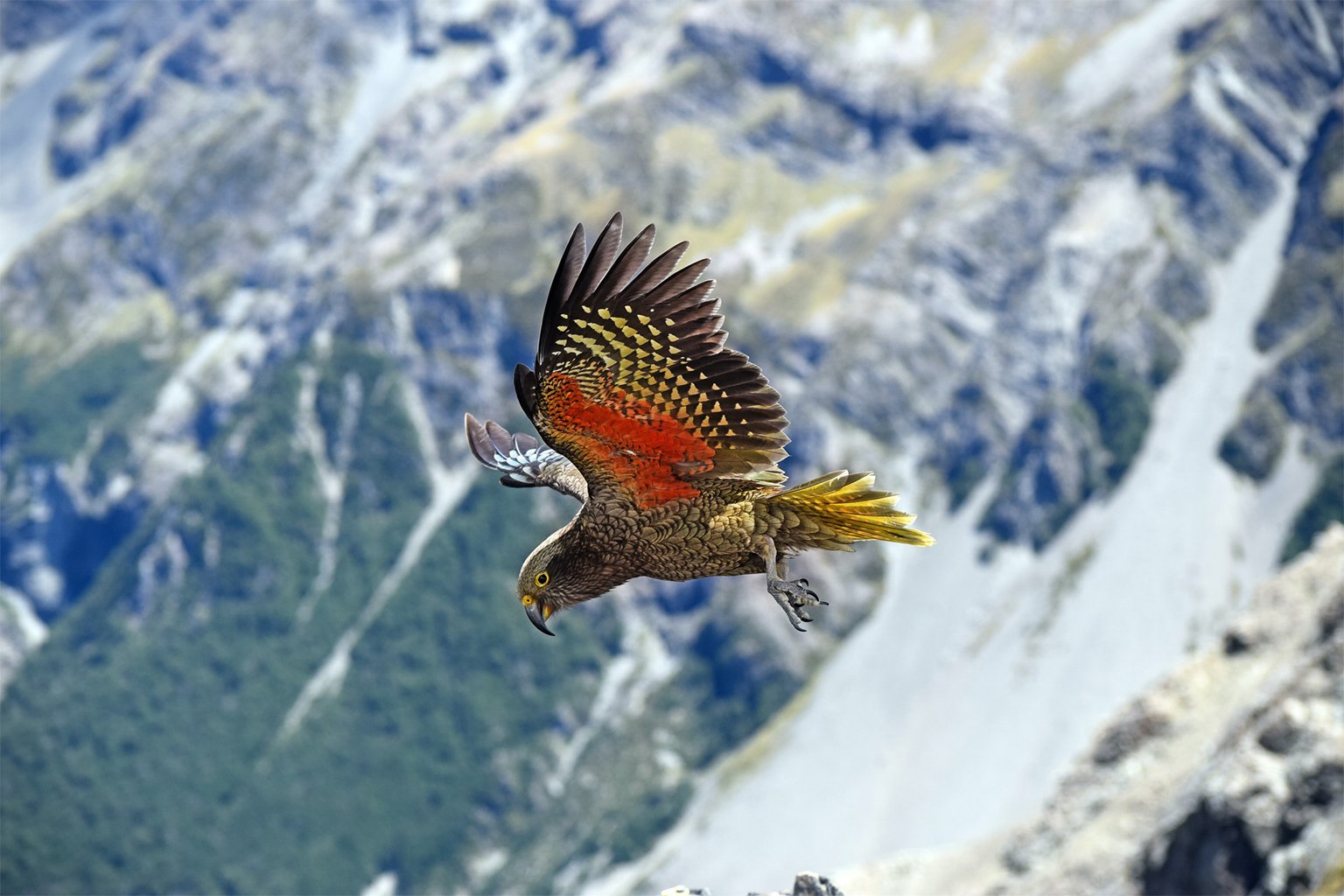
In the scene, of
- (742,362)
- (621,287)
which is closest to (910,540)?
(742,362)

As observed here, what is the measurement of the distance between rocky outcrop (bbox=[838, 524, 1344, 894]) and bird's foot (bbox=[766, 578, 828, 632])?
124ft

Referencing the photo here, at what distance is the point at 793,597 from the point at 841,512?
4.55 ft

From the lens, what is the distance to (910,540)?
22516 mm

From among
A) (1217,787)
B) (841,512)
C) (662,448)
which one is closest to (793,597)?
(841,512)

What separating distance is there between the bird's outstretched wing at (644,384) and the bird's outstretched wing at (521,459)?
3.05 m

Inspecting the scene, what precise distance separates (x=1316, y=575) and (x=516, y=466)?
8480 cm

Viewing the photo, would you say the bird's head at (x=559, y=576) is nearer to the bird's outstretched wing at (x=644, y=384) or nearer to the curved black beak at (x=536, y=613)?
the curved black beak at (x=536, y=613)

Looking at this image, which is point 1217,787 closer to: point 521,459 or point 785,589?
point 521,459

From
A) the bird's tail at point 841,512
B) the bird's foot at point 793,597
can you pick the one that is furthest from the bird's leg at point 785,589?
the bird's tail at point 841,512

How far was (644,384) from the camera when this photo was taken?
2111 cm

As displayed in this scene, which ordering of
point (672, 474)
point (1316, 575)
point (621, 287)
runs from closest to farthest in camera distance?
point (621, 287), point (672, 474), point (1316, 575)

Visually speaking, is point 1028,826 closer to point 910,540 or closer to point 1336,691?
point 1336,691

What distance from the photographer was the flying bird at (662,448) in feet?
67.3

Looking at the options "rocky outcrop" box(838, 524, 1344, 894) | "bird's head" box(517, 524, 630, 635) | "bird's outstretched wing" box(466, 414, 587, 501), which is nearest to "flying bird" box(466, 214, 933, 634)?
"bird's head" box(517, 524, 630, 635)
